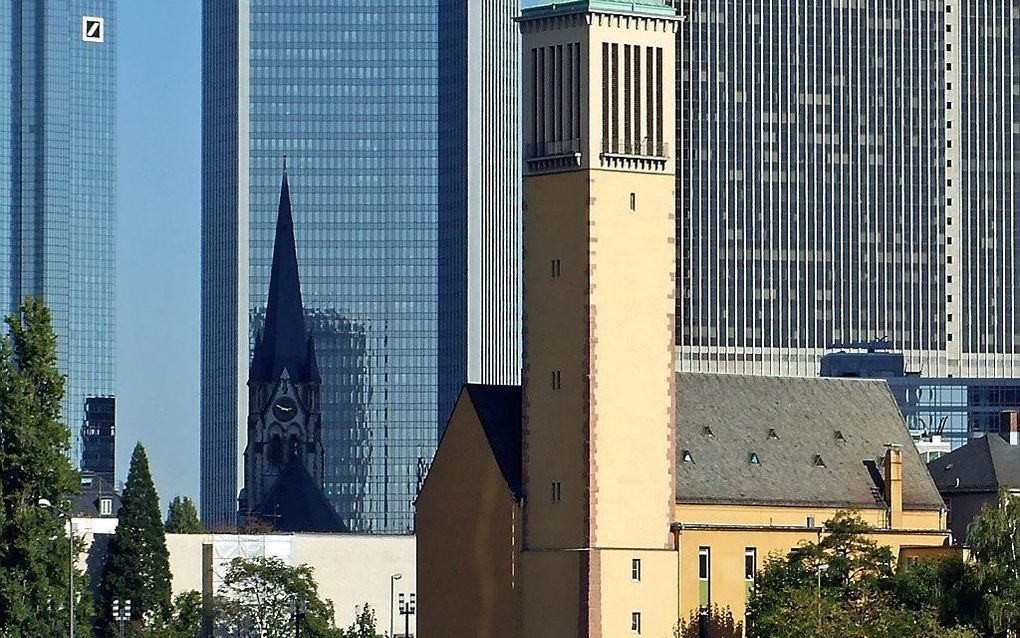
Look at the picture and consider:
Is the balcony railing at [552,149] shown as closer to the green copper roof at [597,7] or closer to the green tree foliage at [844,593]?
the green copper roof at [597,7]

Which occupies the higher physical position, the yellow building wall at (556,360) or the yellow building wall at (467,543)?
the yellow building wall at (556,360)

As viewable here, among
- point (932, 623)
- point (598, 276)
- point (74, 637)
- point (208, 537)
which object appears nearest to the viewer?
point (74, 637)

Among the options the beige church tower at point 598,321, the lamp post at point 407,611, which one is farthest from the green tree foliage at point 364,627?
the beige church tower at point 598,321

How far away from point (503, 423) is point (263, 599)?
1374 inches

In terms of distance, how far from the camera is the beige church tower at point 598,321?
133m

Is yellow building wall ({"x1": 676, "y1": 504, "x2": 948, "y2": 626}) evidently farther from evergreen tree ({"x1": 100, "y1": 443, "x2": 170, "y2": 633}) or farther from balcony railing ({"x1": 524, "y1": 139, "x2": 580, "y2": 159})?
evergreen tree ({"x1": 100, "y1": 443, "x2": 170, "y2": 633})

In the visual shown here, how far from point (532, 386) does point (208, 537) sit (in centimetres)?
6022

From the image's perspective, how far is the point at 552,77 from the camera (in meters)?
137

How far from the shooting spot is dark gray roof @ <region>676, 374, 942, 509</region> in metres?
139

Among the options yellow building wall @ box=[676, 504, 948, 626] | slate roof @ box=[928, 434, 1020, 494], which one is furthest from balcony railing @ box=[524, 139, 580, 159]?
slate roof @ box=[928, 434, 1020, 494]

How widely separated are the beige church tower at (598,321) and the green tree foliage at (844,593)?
502cm

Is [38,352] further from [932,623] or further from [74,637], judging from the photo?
[932,623]

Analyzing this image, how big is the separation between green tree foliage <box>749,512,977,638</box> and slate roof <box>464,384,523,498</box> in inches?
449

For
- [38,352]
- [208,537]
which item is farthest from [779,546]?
[208,537]
